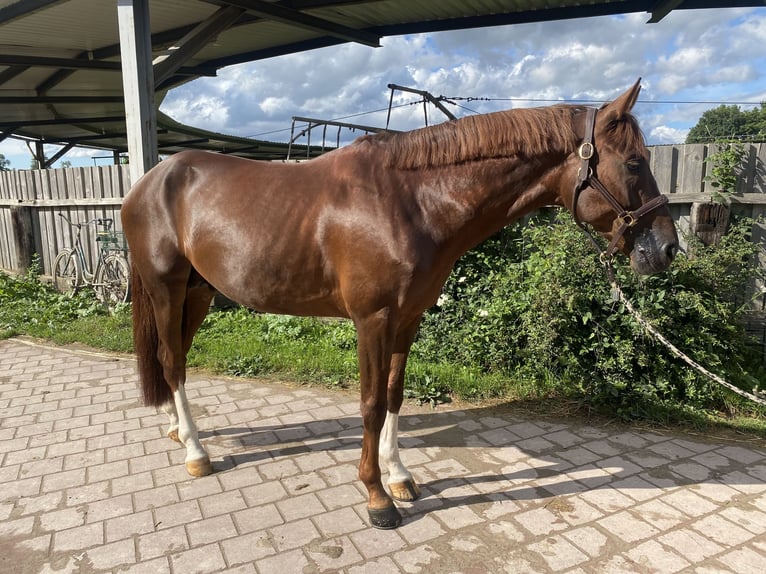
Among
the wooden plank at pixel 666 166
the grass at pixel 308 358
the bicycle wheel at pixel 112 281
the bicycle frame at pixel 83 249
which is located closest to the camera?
the grass at pixel 308 358

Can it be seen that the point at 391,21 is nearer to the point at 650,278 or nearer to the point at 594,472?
the point at 650,278

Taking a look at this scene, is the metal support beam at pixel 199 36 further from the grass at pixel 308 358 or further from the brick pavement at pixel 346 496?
the brick pavement at pixel 346 496

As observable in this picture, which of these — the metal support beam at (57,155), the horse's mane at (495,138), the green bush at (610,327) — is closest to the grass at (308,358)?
the green bush at (610,327)

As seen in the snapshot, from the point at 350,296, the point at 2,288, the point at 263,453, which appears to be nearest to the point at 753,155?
the point at 350,296

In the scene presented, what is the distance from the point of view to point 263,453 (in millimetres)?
3309

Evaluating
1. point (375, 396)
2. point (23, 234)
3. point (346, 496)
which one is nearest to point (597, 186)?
point (375, 396)

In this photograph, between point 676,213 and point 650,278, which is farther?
point 676,213

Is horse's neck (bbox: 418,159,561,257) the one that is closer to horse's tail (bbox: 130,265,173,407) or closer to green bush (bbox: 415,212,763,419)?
green bush (bbox: 415,212,763,419)

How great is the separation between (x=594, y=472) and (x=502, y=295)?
1.90 metres

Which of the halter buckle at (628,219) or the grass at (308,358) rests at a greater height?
the halter buckle at (628,219)

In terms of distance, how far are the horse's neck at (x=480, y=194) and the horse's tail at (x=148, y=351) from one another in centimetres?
218

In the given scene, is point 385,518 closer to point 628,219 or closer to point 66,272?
point 628,219

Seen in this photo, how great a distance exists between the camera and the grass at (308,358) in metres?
3.82

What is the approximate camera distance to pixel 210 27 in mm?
6117
